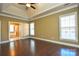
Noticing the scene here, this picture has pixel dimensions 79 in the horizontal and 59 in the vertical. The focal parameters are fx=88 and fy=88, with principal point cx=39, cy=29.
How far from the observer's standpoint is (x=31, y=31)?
2094 mm

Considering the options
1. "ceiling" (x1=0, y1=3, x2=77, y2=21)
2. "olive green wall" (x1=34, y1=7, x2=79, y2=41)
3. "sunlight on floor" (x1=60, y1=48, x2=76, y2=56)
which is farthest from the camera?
"olive green wall" (x1=34, y1=7, x2=79, y2=41)

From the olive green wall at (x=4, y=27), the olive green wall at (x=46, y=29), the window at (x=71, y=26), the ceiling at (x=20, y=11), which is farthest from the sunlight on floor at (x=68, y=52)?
the olive green wall at (x=4, y=27)

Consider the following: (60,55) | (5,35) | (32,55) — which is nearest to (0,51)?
(5,35)

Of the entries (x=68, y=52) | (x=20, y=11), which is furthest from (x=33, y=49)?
(x=20, y=11)

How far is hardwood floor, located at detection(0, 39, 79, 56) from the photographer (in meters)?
1.88

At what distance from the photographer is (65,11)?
211cm

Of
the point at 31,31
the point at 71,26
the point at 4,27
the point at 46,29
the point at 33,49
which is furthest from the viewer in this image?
the point at 46,29

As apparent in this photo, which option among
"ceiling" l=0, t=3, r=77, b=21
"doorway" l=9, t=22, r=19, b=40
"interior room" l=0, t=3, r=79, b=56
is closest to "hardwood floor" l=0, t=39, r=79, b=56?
"interior room" l=0, t=3, r=79, b=56

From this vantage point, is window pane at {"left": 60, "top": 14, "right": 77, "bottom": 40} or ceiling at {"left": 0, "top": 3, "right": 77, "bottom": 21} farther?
ceiling at {"left": 0, "top": 3, "right": 77, "bottom": 21}

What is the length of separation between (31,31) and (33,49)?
0.47 meters

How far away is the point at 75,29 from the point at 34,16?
992mm

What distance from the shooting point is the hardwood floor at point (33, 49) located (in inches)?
74.1

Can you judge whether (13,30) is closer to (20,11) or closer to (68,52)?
(20,11)

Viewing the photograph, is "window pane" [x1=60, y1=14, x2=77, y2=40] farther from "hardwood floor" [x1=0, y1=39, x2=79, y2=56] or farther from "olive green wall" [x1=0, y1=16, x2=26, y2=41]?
"olive green wall" [x1=0, y1=16, x2=26, y2=41]
